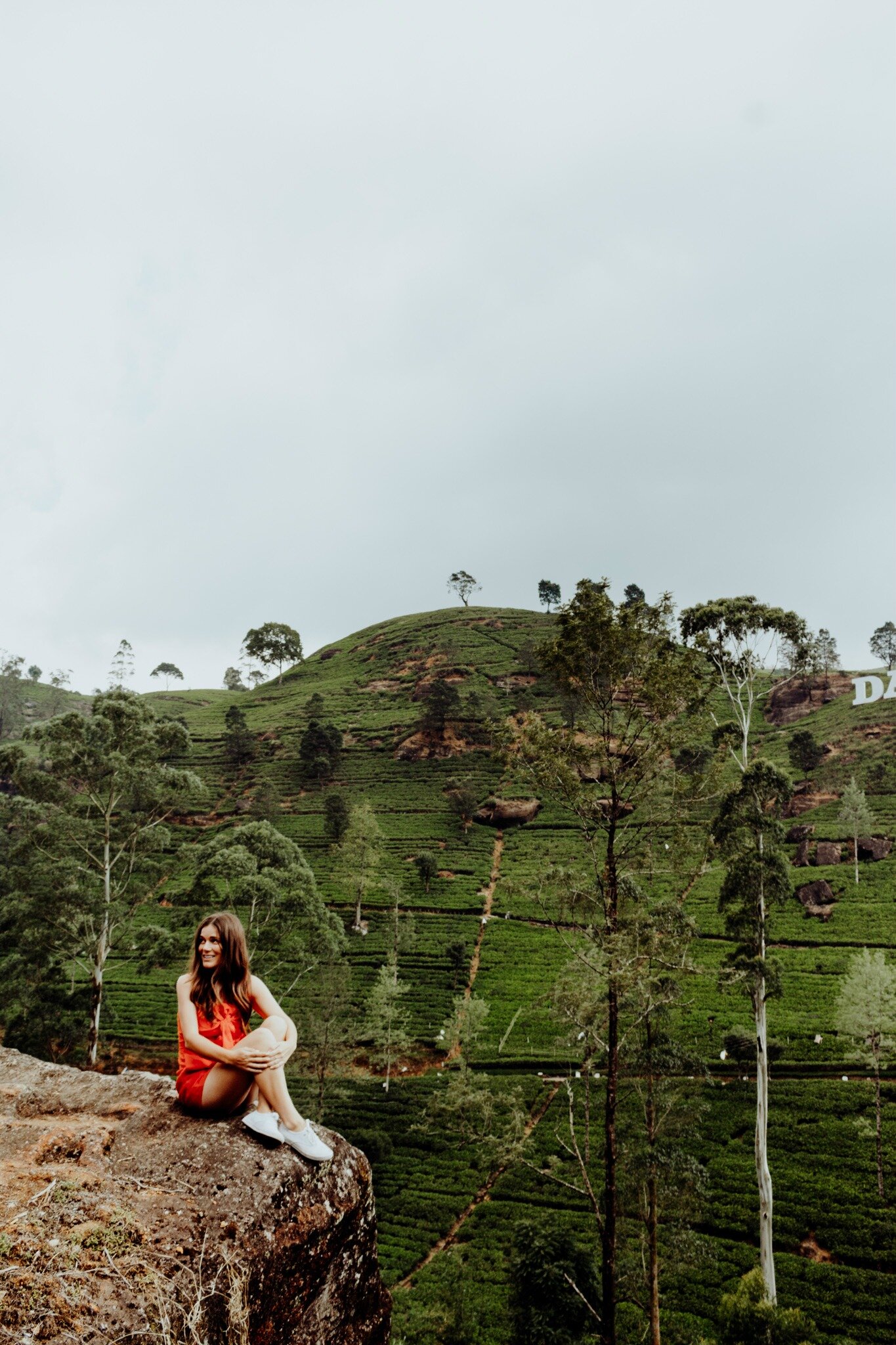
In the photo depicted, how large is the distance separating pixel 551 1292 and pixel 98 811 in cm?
2087

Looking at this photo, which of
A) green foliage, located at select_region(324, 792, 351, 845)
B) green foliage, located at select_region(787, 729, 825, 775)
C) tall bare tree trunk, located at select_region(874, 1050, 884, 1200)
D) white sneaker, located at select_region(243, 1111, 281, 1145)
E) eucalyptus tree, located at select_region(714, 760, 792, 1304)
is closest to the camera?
white sneaker, located at select_region(243, 1111, 281, 1145)

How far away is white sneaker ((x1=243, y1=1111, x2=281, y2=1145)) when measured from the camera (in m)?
3.74

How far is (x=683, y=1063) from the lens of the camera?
1619 cm

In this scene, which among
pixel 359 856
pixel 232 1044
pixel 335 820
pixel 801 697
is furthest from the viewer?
pixel 801 697

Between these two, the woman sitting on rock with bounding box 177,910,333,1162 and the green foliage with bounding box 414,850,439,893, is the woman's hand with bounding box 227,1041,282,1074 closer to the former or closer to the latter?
the woman sitting on rock with bounding box 177,910,333,1162

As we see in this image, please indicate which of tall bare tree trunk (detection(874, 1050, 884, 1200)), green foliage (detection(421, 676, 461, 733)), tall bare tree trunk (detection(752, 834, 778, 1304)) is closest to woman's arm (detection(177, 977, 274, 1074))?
tall bare tree trunk (detection(752, 834, 778, 1304))

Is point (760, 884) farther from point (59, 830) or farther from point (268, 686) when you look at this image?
point (268, 686)

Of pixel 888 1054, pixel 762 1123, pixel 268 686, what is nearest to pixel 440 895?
pixel 888 1054

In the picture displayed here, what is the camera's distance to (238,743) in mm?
82500

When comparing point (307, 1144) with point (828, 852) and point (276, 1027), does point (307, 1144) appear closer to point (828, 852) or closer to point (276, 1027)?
point (276, 1027)

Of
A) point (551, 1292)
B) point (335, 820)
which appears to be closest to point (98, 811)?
point (551, 1292)

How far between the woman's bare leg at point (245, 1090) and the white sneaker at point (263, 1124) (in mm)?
109

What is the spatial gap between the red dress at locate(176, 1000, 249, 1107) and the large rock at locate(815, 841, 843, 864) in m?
57.0

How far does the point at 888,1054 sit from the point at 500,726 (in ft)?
90.8
